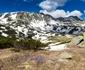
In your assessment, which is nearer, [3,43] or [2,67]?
[2,67]

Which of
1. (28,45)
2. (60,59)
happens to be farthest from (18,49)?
(60,59)

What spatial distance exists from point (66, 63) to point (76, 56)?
3423 millimetres

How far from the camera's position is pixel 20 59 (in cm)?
1905

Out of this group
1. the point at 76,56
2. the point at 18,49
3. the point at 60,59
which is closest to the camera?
the point at 60,59

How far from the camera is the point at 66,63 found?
18844 mm

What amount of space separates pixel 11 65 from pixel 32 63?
223 cm

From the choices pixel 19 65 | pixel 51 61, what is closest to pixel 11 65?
pixel 19 65

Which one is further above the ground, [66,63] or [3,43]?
[3,43]

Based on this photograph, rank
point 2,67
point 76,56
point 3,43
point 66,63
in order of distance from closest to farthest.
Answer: point 2,67 < point 66,63 < point 76,56 < point 3,43

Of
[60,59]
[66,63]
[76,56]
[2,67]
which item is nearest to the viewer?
[2,67]

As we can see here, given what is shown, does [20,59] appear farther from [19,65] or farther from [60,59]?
[60,59]

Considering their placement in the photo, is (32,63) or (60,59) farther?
(60,59)

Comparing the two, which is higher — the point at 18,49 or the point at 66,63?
the point at 18,49

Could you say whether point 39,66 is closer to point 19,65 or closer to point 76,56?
point 19,65
